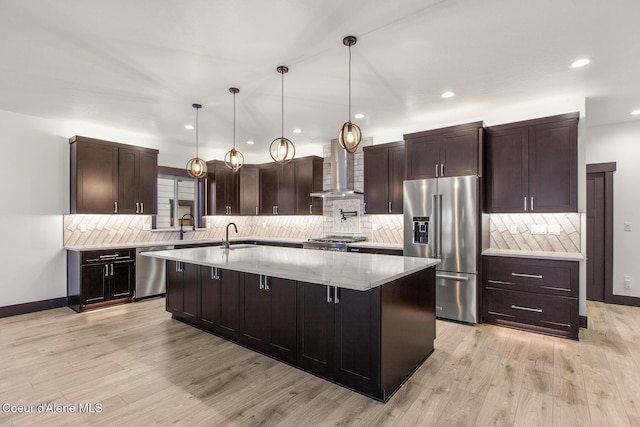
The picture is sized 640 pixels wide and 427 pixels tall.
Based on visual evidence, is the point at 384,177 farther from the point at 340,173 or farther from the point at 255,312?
the point at 255,312

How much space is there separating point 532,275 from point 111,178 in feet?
20.0

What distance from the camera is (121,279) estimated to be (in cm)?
504

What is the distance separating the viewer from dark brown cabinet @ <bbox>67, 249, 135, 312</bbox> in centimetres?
465

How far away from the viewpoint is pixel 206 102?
13.8 ft

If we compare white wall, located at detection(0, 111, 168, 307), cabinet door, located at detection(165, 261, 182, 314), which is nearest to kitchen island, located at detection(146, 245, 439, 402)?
cabinet door, located at detection(165, 261, 182, 314)

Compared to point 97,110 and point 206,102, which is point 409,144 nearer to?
point 206,102

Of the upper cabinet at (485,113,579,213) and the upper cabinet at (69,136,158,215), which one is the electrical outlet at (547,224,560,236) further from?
the upper cabinet at (69,136,158,215)

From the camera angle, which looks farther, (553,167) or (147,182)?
(147,182)

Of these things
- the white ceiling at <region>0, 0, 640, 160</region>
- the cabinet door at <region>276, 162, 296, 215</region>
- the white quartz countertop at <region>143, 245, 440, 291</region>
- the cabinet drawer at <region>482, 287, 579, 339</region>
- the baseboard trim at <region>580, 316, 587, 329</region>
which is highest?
the white ceiling at <region>0, 0, 640, 160</region>

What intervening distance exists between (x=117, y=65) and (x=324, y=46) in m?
2.02

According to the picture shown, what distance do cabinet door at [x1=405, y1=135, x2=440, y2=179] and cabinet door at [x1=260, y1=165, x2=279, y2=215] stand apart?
314 centimetres

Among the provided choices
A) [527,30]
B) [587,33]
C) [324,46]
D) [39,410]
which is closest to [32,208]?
[39,410]

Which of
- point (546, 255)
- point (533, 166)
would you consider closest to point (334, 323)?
point (546, 255)

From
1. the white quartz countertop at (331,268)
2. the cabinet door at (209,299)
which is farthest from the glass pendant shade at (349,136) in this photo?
the cabinet door at (209,299)
